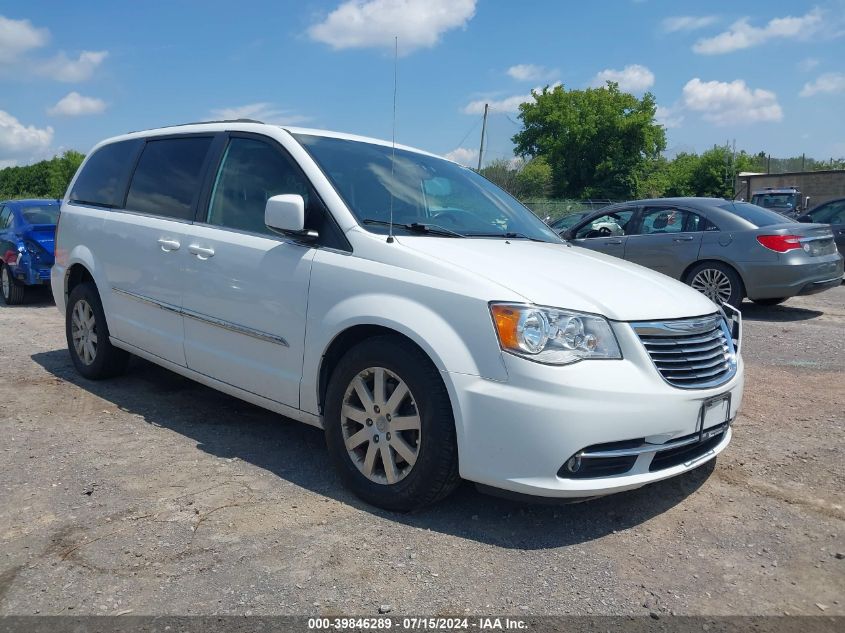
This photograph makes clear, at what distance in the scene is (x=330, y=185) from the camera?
3.91 m

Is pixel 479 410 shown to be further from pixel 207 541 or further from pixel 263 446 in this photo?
pixel 263 446

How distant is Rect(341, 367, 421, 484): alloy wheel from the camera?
335cm

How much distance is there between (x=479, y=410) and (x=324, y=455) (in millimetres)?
1486

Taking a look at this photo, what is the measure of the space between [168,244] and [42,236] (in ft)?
23.4

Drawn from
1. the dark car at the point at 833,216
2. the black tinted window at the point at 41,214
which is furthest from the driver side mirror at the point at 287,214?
the dark car at the point at 833,216

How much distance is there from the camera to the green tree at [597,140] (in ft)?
178

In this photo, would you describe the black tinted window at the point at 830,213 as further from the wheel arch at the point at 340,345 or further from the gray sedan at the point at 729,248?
the wheel arch at the point at 340,345

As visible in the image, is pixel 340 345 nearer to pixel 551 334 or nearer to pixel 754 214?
pixel 551 334

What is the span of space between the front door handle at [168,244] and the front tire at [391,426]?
1.63 metres

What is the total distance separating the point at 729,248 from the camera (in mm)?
9180

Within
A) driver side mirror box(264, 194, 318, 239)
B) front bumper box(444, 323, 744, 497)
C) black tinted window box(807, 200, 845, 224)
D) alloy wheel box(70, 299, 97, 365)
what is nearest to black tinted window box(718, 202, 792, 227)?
black tinted window box(807, 200, 845, 224)

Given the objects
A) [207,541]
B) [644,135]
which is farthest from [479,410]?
[644,135]

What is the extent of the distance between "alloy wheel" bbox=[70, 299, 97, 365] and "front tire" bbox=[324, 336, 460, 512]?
2.88 metres

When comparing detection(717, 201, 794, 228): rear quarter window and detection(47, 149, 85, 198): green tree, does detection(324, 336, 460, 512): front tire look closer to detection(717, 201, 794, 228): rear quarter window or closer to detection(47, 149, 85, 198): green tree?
detection(717, 201, 794, 228): rear quarter window
